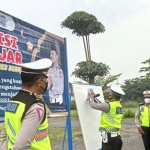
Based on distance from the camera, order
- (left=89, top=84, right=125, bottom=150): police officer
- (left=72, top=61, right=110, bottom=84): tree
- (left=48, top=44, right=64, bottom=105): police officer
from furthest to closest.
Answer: (left=72, top=61, right=110, bottom=84): tree → (left=89, top=84, right=125, bottom=150): police officer → (left=48, top=44, right=64, bottom=105): police officer

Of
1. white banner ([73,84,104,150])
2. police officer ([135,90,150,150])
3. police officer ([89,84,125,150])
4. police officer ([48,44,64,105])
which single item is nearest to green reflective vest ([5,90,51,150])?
police officer ([48,44,64,105])

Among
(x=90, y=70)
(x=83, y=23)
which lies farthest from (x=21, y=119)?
(x=83, y=23)

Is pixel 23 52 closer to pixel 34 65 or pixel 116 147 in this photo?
pixel 34 65

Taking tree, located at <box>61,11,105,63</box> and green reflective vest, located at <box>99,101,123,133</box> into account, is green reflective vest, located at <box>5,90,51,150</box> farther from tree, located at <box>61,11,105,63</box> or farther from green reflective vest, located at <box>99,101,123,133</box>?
tree, located at <box>61,11,105,63</box>

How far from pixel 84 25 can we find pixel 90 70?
11.3ft

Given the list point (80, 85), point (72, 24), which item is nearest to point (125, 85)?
point (72, 24)

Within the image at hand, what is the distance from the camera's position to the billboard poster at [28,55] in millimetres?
3035

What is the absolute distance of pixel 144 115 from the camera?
228 inches

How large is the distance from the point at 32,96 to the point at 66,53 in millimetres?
2454

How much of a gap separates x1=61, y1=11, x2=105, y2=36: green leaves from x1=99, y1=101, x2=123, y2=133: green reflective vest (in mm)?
16748

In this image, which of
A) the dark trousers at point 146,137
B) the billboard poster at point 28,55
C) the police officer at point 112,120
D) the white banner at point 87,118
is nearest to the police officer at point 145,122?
the dark trousers at point 146,137

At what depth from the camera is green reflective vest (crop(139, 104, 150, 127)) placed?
5742 millimetres

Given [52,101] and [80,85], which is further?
[80,85]

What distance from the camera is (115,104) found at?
400cm
